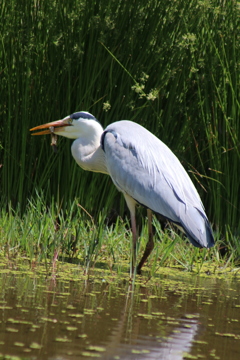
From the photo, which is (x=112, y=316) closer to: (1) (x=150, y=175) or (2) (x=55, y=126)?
(1) (x=150, y=175)

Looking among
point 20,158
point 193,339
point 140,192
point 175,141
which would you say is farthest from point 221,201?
point 193,339

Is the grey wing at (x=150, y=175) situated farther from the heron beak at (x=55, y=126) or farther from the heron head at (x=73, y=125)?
the heron beak at (x=55, y=126)

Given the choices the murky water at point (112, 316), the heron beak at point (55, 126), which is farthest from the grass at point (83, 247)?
the heron beak at point (55, 126)

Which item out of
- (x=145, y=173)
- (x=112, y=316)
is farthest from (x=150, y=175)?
(x=112, y=316)

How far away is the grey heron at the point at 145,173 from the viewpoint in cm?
438

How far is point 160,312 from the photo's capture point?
Result: 10.4ft

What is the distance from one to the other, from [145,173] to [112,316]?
190 centimetres

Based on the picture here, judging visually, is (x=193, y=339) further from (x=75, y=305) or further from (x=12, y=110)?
(x=12, y=110)

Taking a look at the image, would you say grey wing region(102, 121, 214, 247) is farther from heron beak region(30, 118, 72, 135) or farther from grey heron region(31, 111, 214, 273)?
heron beak region(30, 118, 72, 135)

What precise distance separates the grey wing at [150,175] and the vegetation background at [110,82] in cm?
57

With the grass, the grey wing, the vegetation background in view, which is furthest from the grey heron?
the vegetation background

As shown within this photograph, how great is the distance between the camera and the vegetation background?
17.4 feet

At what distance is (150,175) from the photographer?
463cm

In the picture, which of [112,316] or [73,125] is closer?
[112,316]
